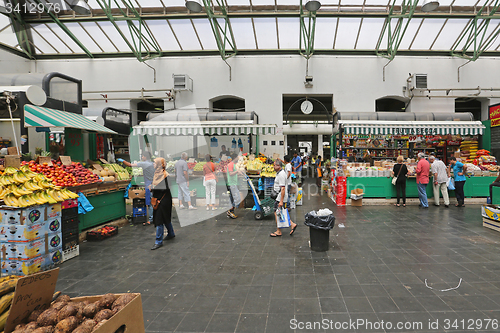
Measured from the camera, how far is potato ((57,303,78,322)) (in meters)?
1.66

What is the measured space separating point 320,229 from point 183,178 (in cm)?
546

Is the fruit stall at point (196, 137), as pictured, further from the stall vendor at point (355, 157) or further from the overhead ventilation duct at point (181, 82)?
the stall vendor at point (355, 157)

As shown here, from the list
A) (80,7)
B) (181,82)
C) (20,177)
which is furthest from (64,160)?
(181,82)

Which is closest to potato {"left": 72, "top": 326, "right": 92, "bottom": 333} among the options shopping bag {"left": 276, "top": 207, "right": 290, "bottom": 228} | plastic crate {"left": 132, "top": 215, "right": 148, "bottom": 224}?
shopping bag {"left": 276, "top": 207, "right": 290, "bottom": 228}

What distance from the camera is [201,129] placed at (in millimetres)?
10883

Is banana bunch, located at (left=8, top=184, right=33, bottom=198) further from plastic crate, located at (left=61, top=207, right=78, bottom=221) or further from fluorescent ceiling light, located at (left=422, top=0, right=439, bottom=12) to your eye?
fluorescent ceiling light, located at (left=422, top=0, right=439, bottom=12)

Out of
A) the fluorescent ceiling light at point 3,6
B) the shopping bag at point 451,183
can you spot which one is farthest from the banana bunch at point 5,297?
the fluorescent ceiling light at point 3,6

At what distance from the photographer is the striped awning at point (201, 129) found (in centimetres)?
1078

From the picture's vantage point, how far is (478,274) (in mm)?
3799

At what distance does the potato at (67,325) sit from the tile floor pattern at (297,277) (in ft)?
4.28

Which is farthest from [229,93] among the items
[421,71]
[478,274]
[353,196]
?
[478,274]

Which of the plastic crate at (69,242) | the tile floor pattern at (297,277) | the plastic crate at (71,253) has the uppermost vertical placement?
the plastic crate at (69,242)

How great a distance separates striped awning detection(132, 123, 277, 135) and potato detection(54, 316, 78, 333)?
373 inches

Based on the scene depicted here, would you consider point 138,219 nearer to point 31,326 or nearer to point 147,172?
point 147,172
